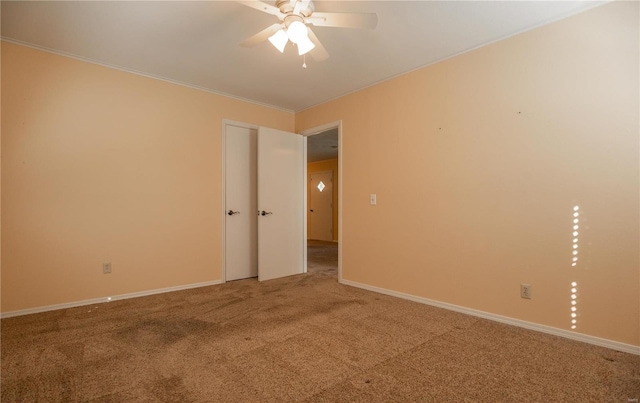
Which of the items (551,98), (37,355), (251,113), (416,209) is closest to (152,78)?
(251,113)

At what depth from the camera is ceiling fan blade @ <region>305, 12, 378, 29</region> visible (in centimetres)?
187

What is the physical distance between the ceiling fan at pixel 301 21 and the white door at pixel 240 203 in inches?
85.3

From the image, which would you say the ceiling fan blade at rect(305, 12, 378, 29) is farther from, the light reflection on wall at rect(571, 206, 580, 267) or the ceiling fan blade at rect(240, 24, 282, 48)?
the light reflection on wall at rect(571, 206, 580, 267)

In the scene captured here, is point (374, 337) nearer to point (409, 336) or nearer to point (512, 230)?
point (409, 336)

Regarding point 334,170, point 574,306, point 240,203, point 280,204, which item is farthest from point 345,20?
point 334,170

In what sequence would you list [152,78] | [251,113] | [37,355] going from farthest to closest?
[251,113] → [152,78] → [37,355]

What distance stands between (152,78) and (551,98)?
3.91 metres

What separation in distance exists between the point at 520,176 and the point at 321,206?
6.73m

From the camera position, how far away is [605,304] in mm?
2152

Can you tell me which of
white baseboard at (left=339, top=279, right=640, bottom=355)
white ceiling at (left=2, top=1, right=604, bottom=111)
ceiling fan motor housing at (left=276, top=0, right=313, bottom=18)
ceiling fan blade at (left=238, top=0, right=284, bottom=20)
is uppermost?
white ceiling at (left=2, top=1, right=604, bottom=111)

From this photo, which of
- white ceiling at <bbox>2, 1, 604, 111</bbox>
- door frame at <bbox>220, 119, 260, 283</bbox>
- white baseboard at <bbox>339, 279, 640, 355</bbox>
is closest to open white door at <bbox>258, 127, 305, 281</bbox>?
door frame at <bbox>220, 119, 260, 283</bbox>

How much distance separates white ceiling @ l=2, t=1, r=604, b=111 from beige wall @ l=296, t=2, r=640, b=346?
0.86ft

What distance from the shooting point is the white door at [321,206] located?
348 inches

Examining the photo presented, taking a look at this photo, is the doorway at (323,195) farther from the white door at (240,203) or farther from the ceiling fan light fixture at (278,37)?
the ceiling fan light fixture at (278,37)
